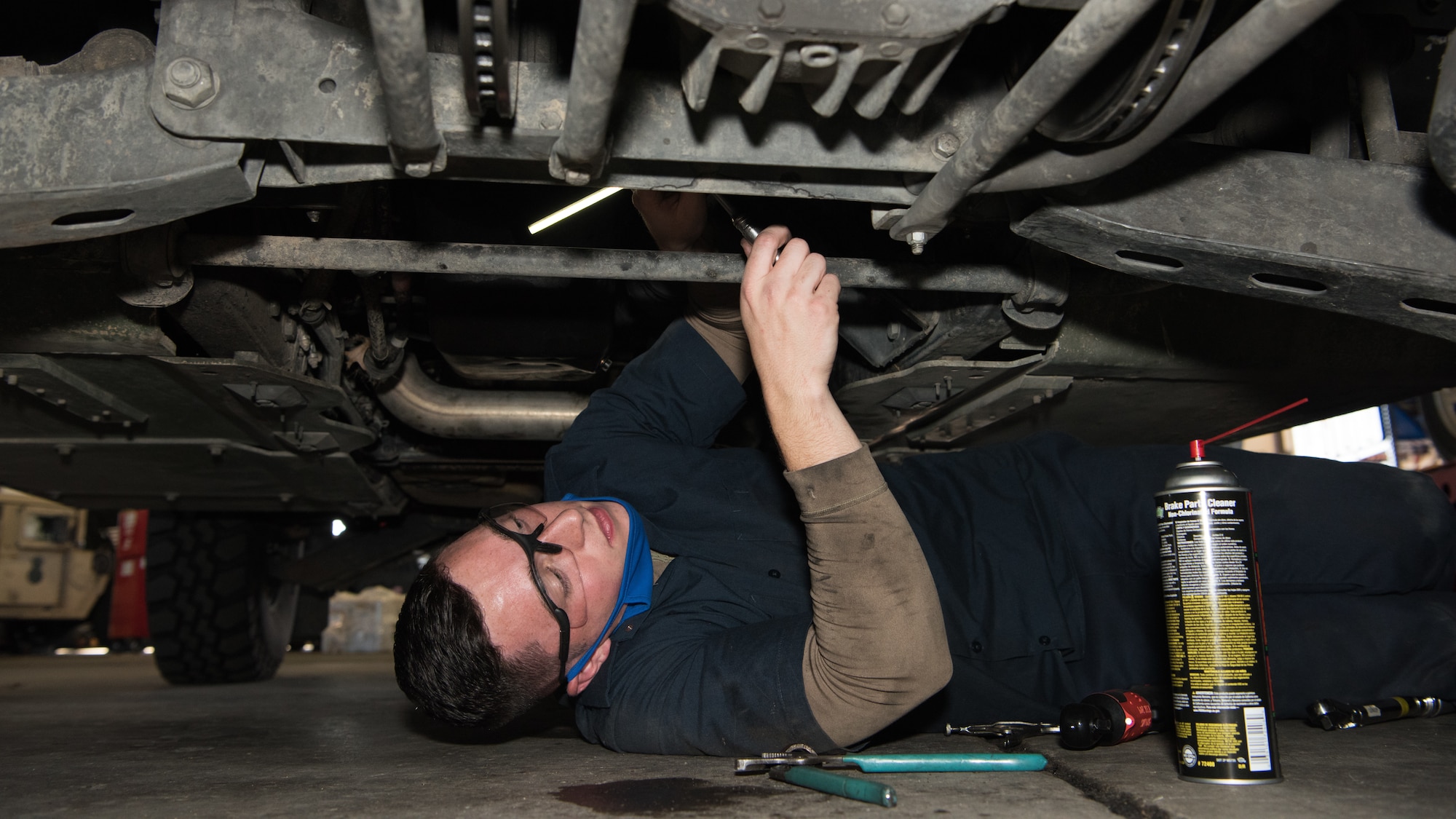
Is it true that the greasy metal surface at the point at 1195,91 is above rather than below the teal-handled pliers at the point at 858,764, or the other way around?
above

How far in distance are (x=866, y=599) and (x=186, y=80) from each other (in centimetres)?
99

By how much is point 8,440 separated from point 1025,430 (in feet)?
8.01

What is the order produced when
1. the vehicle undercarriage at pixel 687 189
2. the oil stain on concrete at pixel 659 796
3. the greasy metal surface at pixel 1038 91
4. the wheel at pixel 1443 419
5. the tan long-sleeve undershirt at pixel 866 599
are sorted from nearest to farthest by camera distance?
the greasy metal surface at pixel 1038 91, the vehicle undercarriage at pixel 687 189, the oil stain on concrete at pixel 659 796, the tan long-sleeve undershirt at pixel 866 599, the wheel at pixel 1443 419

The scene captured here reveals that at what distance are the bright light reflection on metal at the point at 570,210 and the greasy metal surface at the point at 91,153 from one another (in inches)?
18.7

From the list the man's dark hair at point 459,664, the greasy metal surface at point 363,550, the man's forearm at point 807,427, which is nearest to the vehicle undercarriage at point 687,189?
the man's forearm at point 807,427

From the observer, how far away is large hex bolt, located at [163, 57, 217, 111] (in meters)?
0.95

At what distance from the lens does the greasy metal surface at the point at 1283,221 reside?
1088mm

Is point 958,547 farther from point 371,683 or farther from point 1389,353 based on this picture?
point 371,683

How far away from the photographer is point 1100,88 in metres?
0.91

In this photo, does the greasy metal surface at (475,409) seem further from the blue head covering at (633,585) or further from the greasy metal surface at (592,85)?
the greasy metal surface at (592,85)

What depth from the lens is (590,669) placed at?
1641 millimetres

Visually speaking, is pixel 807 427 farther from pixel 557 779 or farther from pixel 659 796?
pixel 557 779

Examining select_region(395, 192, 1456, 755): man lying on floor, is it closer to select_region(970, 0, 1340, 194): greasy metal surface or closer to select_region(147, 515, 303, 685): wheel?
select_region(970, 0, 1340, 194): greasy metal surface

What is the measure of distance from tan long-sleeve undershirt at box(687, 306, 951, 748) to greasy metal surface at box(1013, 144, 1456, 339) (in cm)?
42
